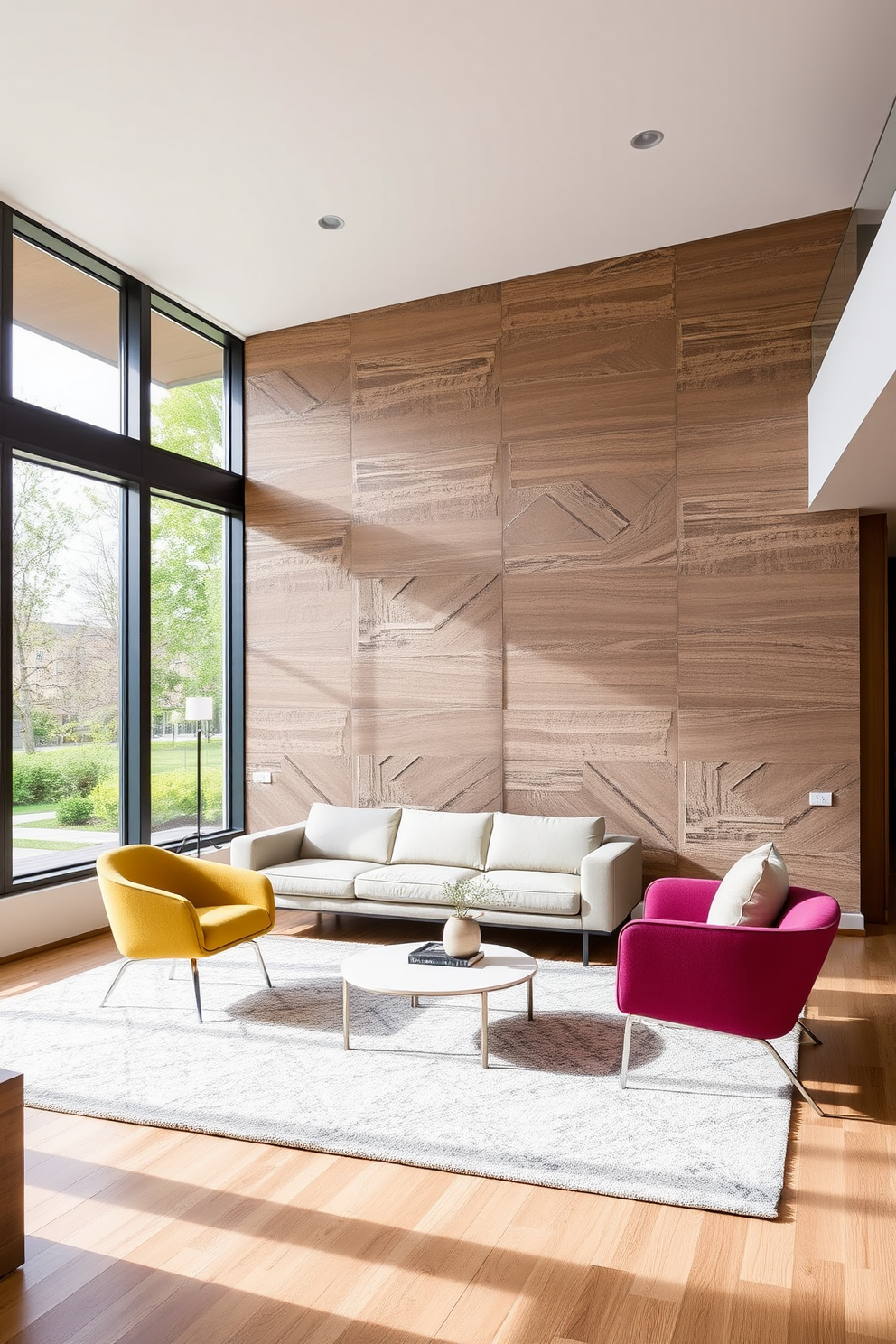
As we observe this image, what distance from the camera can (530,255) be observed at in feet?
20.9

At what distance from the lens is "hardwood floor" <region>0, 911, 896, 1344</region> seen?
2.18 m

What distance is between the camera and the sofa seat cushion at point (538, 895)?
521cm

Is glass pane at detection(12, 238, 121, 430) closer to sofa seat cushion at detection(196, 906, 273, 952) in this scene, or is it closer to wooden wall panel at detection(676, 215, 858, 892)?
sofa seat cushion at detection(196, 906, 273, 952)

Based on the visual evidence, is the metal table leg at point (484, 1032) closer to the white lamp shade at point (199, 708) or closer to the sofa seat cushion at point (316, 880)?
the sofa seat cushion at point (316, 880)

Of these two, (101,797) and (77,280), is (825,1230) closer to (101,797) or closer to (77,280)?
(101,797)

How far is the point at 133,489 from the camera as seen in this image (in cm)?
656

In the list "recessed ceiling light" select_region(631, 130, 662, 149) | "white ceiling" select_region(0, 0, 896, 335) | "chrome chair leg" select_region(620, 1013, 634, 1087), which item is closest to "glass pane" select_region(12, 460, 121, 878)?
"white ceiling" select_region(0, 0, 896, 335)

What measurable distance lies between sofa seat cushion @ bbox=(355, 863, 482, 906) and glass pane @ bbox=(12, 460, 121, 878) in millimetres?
1920

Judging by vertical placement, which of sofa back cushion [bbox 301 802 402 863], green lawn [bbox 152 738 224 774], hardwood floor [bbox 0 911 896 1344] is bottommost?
hardwood floor [bbox 0 911 896 1344]

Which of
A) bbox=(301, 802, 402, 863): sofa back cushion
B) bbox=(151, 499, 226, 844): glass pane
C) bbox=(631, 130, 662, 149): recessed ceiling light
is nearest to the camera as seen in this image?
bbox=(631, 130, 662, 149): recessed ceiling light

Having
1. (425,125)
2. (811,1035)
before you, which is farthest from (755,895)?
(425,125)

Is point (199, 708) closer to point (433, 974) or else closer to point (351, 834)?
point (351, 834)

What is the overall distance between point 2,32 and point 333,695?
442cm

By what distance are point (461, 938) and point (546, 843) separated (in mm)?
1815
